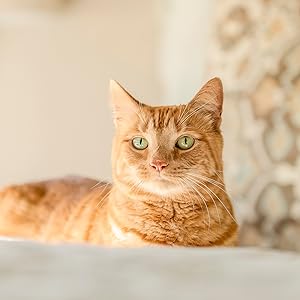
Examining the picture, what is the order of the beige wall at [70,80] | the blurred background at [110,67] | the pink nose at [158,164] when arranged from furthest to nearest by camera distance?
the beige wall at [70,80]
the blurred background at [110,67]
the pink nose at [158,164]

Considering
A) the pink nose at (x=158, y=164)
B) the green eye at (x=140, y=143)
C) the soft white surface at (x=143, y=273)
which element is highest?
the soft white surface at (x=143, y=273)

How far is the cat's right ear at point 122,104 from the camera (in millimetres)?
1197

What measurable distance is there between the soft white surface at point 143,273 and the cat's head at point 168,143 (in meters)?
0.47

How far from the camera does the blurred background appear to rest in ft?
4.70

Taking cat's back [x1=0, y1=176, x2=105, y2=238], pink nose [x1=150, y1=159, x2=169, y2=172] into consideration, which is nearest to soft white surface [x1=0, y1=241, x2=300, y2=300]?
pink nose [x1=150, y1=159, x2=169, y2=172]

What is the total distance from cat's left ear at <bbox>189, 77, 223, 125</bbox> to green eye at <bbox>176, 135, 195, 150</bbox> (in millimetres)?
52

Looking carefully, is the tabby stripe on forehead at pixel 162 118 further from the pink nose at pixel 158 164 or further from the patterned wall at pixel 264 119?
the patterned wall at pixel 264 119

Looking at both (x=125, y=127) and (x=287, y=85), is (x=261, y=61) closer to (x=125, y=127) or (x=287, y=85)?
(x=287, y=85)

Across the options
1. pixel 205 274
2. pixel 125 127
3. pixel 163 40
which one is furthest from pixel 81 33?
pixel 205 274

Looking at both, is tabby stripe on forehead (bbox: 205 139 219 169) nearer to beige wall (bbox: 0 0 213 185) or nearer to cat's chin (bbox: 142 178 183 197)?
cat's chin (bbox: 142 178 183 197)

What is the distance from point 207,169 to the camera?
1164 mm

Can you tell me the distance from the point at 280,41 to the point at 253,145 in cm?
21

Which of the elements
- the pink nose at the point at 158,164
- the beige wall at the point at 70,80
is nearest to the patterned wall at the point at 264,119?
the pink nose at the point at 158,164

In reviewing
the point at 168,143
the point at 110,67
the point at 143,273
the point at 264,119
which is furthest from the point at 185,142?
the point at 110,67
